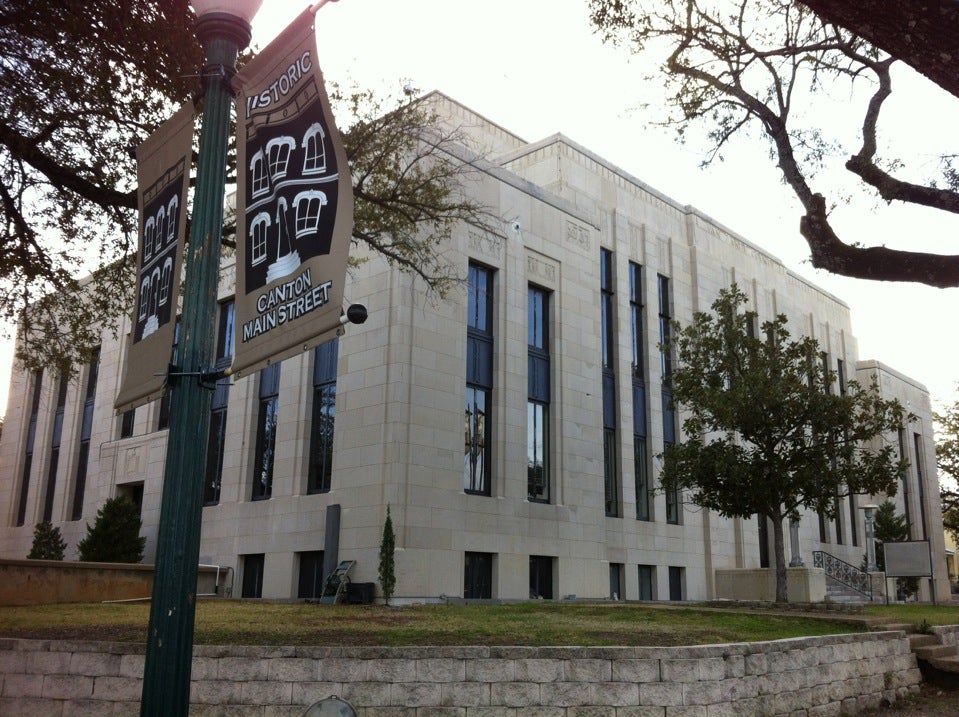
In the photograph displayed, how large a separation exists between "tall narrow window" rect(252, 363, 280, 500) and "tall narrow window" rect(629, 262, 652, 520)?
12.6 meters

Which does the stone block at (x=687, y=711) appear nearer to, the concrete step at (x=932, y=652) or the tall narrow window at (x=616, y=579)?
the concrete step at (x=932, y=652)

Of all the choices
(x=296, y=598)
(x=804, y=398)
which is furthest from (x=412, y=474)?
(x=804, y=398)

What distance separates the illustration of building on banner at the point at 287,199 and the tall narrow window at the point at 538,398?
67.8 feet

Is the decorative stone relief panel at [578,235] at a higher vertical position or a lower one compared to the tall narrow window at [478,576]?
higher

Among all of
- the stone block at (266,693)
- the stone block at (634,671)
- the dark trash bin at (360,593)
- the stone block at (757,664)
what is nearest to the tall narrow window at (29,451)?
the dark trash bin at (360,593)

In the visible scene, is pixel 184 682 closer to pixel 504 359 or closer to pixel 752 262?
pixel 504 359

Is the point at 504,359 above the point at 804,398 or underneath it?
above

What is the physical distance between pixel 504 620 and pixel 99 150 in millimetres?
10302

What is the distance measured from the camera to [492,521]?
24.1 m

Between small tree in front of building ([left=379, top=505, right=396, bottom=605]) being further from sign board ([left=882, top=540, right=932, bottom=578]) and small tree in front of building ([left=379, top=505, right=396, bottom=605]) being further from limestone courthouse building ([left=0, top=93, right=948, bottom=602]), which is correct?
sign board ([left=882, top=540, right=932, bottom=578])

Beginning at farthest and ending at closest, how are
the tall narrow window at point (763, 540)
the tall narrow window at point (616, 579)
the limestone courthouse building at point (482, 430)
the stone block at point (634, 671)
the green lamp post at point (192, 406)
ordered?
the tall narrow window at point (763, 540), the tall narrow window at point (616, 579), the limestone courthouse building at point (482, 430), the stone block at point (634, 671), the green lamp post at point (192, 406)

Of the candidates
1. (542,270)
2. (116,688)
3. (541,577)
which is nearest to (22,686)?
(116,688)

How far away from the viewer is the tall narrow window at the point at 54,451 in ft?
122

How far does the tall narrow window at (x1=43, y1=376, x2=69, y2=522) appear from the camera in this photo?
37.1 metres
